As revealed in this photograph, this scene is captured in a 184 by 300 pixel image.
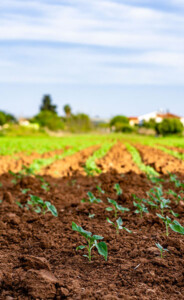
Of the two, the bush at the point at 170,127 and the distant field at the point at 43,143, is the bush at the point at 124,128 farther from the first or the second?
the distant field at the point at 43,143

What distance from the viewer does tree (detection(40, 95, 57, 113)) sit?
117438mm

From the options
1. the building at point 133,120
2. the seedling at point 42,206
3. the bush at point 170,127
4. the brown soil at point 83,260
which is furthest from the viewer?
the building at point 133,120

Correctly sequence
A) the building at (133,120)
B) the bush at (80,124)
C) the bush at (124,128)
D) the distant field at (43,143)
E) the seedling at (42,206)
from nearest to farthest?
the seedling at (42,206), the distant field at (43,143), the bush at (80,124), the bush at (124,128), the building at (133,120)

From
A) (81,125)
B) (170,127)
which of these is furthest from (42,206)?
(81,125)

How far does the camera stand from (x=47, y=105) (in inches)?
4624

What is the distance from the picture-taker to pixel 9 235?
153 inches

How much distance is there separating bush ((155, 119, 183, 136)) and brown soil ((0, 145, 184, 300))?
58.8 meters

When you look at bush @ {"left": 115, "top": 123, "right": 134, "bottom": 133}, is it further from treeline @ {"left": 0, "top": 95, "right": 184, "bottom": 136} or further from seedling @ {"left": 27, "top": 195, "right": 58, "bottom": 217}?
seedling @ {"left": 27, "top": 195, "right": 58, "bottom": 217}

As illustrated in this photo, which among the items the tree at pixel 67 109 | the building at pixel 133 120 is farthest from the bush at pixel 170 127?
the building at pixel 133 120

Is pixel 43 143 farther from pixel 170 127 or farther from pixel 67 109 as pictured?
pixel 67 109

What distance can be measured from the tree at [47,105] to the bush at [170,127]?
5992cm

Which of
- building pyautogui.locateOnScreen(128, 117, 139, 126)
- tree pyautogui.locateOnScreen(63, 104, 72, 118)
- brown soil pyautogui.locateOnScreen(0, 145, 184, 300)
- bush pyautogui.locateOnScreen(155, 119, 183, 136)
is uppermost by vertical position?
tree pyautogui.locateOnScreen(63, 104, 72, 118)

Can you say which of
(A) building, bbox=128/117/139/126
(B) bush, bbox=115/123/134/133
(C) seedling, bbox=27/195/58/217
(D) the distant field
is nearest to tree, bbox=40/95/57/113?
(A) building, bbox=128/117/139/126

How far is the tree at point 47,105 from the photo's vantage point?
385 feet
